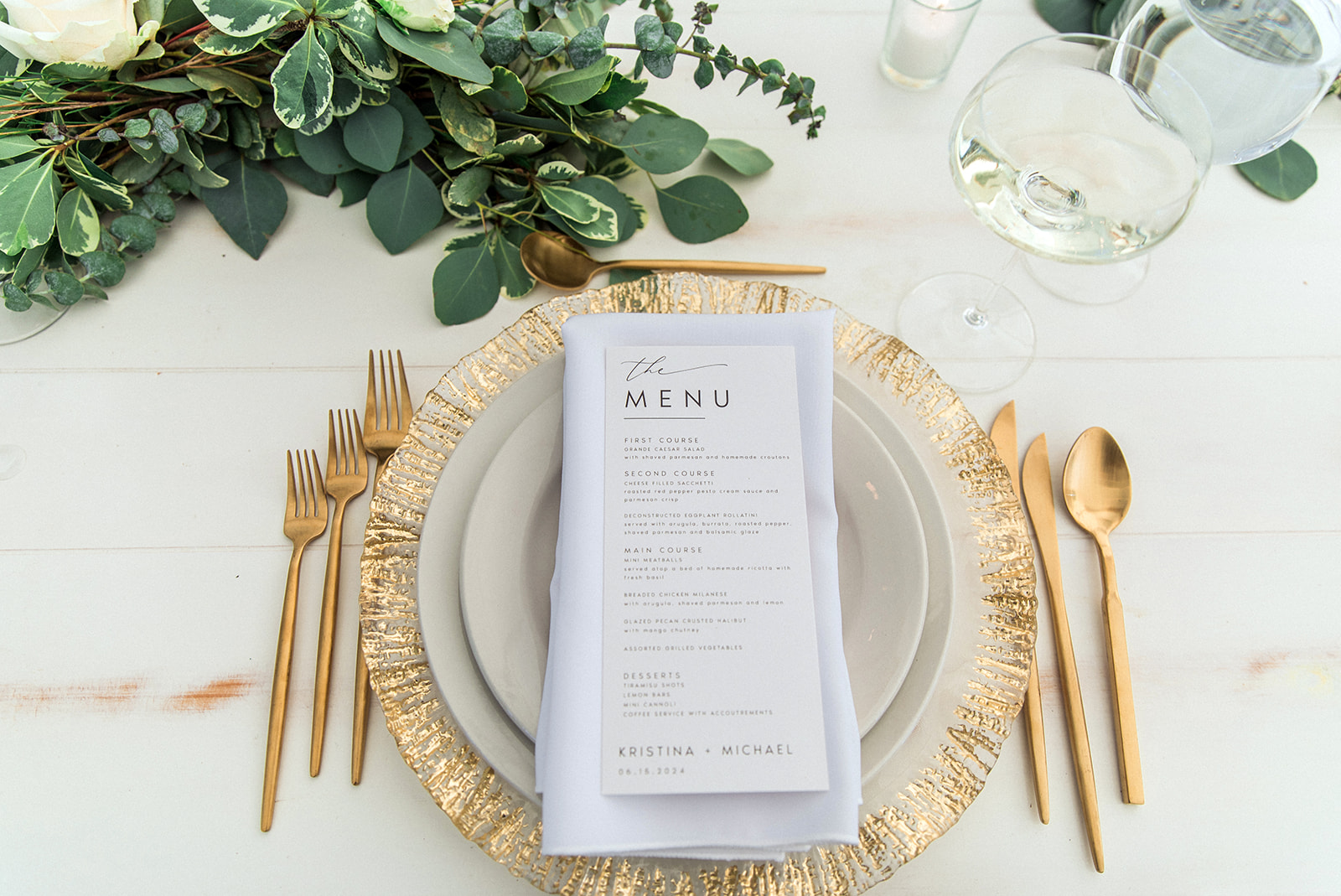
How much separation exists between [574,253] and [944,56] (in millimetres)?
450

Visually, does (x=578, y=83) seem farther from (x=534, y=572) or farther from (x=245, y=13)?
(x=534, y=572)

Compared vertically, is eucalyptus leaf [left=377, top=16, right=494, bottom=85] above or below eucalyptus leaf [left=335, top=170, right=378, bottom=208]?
above

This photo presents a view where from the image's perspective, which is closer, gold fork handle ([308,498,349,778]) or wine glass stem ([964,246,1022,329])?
gold fork handle ([308,498,349,778])

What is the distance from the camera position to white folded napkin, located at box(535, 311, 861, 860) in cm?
42

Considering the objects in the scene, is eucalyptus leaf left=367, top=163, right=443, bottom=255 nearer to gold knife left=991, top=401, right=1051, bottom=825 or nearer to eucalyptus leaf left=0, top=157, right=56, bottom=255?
eucalyptus leaf left=0, top=157, right=56, bottom=255

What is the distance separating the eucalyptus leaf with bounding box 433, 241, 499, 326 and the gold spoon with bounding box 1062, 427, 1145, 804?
0.53 metres

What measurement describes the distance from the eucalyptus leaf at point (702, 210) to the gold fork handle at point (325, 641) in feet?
1.31

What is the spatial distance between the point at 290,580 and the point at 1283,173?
3.35 ft

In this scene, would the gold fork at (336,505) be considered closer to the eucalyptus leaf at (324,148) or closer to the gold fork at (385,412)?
the gold fork at (385,412)

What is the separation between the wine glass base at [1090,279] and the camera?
0.72 m

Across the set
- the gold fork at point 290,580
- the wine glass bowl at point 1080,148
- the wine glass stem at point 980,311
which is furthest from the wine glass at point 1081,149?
the gold fork at point 290,580

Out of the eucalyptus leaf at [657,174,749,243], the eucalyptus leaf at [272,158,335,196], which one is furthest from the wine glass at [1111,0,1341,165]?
the eucalyptus leaf at [272,158,335,196]

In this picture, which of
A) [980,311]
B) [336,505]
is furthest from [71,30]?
[980,311]

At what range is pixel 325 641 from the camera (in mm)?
554
